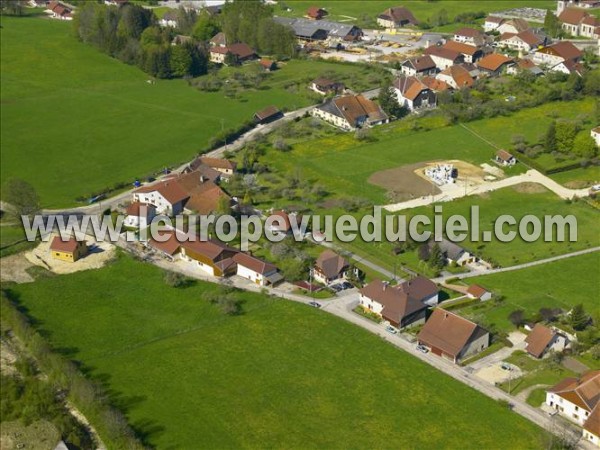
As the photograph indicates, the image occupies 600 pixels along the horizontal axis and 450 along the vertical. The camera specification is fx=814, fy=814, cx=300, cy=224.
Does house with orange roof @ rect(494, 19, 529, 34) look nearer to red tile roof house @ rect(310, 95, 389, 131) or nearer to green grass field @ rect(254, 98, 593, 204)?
green grass field @ rect(254, 98, 593, 204)

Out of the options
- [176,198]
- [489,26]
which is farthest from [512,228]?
[489,26]

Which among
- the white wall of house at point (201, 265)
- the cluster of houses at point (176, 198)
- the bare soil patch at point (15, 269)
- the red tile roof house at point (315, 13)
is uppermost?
the red tile roof house at point (315, 13)

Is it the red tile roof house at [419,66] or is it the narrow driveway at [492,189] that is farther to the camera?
the red tile roof house at [419,66]

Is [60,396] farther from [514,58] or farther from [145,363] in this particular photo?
[514,58]

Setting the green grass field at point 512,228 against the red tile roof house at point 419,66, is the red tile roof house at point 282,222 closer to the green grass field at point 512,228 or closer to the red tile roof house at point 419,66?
the green grass field at point 512,228

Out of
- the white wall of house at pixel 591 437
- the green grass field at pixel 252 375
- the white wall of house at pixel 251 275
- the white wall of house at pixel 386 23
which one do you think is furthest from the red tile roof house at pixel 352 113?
the white wall of house at pixel 591 437

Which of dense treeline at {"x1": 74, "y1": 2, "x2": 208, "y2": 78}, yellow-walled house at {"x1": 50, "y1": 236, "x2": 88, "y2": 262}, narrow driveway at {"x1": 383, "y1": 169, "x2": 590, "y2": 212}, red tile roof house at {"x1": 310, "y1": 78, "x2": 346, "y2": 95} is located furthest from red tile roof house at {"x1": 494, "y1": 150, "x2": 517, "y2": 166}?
dense treeline at {"x1": 74, "y1": 2, "x2": 208, "y2": 78}

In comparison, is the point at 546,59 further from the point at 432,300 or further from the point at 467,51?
the point at 432,300
